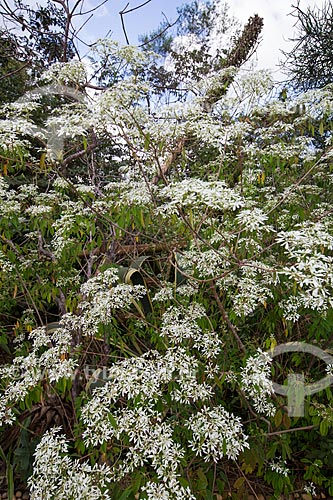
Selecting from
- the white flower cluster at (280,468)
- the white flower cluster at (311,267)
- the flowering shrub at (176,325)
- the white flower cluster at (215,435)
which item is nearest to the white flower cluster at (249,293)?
the flowering shrub at (176,325)

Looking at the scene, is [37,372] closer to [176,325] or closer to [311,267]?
[176,325]

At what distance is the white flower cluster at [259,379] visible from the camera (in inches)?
50.4

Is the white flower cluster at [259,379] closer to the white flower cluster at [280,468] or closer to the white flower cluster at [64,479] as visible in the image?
the white flower cluster at [280,468]

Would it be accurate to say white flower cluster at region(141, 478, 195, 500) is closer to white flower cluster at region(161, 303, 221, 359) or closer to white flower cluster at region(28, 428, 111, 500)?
white flower cluster at region(28, 428, 111, 500)

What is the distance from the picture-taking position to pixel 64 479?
45.8 inches

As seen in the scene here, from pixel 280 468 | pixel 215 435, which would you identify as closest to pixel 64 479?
pixel 215 435

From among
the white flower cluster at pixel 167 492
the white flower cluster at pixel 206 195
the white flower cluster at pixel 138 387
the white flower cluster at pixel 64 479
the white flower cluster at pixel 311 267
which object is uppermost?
the white flower cluster at pixel 206 195

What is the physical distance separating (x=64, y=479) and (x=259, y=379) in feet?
2.36

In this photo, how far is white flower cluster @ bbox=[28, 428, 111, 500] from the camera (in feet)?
3.66

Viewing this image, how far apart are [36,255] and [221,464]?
5.31ft

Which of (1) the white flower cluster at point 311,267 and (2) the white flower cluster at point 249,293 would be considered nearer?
(1) the white flower cluster at point 311,267

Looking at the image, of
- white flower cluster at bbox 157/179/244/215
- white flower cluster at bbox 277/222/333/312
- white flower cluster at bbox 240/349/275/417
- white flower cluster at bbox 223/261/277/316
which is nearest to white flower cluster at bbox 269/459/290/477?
white flower cluster at bbox 240/349/275/417

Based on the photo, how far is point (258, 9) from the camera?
412 cm

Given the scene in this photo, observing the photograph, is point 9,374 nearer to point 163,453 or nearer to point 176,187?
point 163,453
